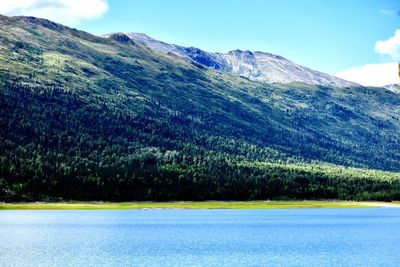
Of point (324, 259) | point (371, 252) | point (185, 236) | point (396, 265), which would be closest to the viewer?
point (396, 265)

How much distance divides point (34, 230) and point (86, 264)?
2363 inches

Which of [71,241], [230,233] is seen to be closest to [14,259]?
[71,241]

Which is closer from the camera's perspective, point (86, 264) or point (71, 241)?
point (86, 264)

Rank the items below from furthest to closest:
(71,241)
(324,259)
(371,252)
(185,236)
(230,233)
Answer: (230,233) → (185,236) → (71,241) → (371,252) → (324,259)

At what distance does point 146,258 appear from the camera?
104 m

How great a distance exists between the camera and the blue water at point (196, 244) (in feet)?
328

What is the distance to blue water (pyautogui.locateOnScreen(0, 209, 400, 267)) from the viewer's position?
100 meters

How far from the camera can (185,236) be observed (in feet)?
471

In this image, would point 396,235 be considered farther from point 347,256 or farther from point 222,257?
point 222,257

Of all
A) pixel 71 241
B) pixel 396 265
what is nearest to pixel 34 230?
pixel 71 241

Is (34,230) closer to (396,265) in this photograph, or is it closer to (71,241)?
(71,241)

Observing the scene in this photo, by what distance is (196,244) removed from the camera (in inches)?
4978

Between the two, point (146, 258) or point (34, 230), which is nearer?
point (146, 258)

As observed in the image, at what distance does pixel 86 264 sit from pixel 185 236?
50.7m
